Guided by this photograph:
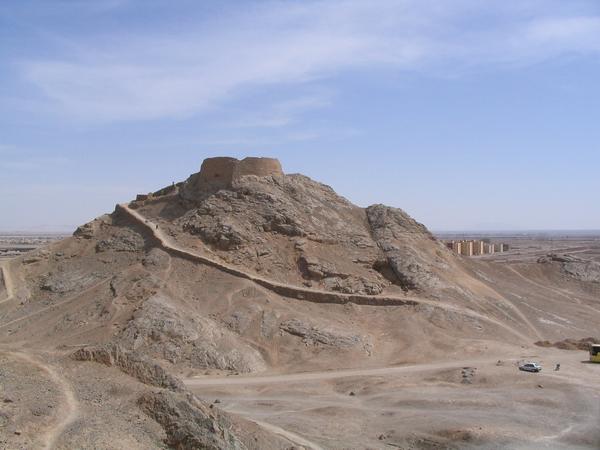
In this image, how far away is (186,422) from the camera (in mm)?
15766

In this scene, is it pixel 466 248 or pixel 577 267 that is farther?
pixel 466 248

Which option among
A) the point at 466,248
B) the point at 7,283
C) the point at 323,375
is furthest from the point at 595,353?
the point at 466,248

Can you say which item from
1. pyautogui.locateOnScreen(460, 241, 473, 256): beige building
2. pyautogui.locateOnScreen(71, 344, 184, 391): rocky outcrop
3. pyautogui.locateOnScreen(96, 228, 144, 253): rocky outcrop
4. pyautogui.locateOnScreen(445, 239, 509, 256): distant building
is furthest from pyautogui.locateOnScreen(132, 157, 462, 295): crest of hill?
pyautogui.locateOnScreen(460, 241, 473, 256): beige building

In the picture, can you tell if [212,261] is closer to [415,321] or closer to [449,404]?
[415,321]

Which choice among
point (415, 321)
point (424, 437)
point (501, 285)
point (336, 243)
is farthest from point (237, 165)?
point (424, 437)

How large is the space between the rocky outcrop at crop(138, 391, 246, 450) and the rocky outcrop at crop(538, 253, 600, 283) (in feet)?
153

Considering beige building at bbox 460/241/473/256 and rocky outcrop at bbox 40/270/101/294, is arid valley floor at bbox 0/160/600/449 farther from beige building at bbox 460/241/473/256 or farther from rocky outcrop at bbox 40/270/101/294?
beige building at bbox 460/241/473/256

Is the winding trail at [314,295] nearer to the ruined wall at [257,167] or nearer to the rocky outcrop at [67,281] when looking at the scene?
the rocky outcrop at [67,281]

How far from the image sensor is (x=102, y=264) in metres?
41.9

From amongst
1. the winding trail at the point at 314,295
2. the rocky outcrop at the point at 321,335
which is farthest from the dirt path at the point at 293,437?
the winding trail at the point at 314,295

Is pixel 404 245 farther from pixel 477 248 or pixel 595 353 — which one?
pixel 477 248

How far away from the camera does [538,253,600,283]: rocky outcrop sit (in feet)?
188

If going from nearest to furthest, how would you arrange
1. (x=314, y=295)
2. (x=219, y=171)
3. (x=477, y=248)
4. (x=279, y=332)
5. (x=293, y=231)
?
1. (x=279, y=332)
2. (x=314, y=295)
3. (x=293, y=231)
4. (x=219, y=171)
5. (x=477, y=248)

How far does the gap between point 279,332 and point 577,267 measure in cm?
3260
